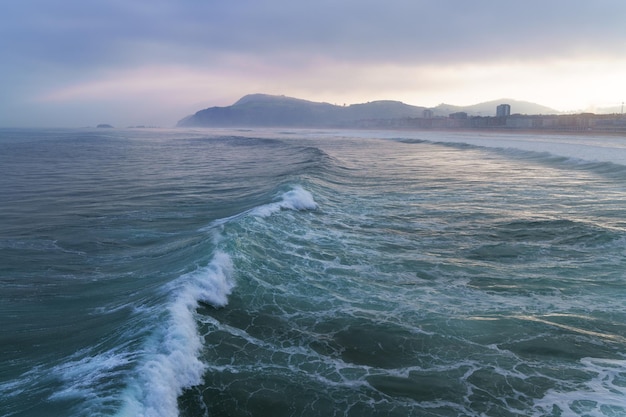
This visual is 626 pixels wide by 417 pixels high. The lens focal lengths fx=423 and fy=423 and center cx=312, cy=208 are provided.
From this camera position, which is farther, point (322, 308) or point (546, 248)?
point (546, 248)

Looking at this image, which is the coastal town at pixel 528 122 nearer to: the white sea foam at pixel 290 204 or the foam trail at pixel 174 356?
the white sea foam at pixel 290 204

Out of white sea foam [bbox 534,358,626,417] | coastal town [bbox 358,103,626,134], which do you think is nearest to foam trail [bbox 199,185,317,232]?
white sea foam [bbox 534,358,626,417]

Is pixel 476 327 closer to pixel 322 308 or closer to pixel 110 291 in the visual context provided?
pixel 322 308

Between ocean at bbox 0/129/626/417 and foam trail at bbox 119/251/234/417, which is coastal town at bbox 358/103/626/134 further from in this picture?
foam trail at bbox 119/251/234/417

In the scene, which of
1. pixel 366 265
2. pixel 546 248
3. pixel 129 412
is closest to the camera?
pixel 129 412


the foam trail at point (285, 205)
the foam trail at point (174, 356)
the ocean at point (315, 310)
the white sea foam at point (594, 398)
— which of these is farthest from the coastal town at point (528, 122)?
the foam trail at point (174, 356)

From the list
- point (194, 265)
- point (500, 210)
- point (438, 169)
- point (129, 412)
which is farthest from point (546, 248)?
point (438, 169)

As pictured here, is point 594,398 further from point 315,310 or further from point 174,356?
point 174,356

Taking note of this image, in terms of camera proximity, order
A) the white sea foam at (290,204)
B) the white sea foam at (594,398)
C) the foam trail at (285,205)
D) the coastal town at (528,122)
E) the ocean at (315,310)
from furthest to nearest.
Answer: the coastal town at (528,122)
the white sea foam at (290,204)
the foam trail at (285,205)
the ocean at (315,310)
the white sea foam at (594,398)
